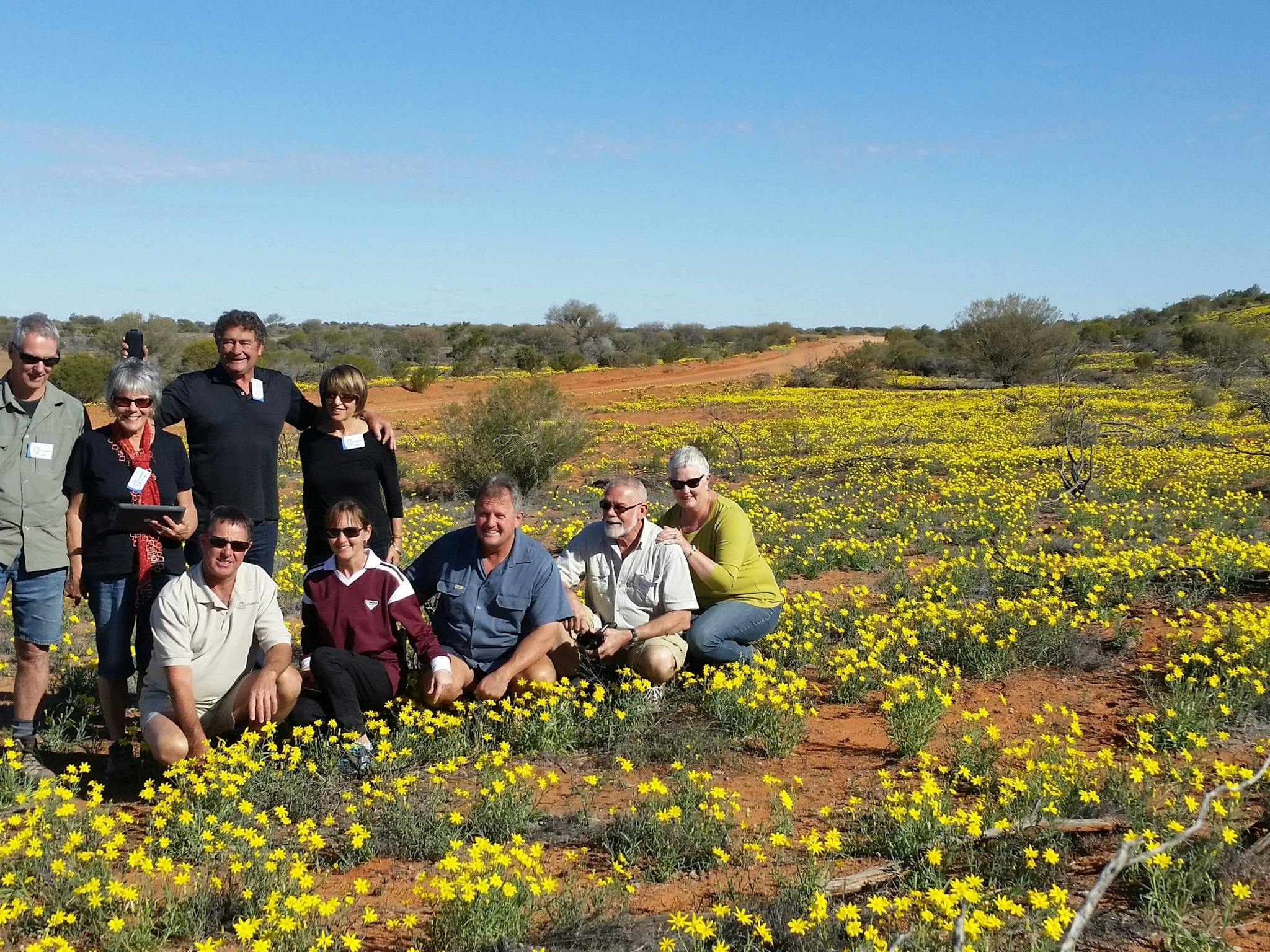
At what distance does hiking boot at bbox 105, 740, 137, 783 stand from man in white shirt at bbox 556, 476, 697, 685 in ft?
7.35

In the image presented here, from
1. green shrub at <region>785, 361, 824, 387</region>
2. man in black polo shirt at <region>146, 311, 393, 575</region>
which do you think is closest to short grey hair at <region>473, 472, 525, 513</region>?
man in black polo shirt at <region>146, 311, 393, 575</region>

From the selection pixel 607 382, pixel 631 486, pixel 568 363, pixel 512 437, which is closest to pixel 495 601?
pixel 631 486

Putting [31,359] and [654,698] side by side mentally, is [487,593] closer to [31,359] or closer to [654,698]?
[654,698]

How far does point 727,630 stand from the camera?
5.68m

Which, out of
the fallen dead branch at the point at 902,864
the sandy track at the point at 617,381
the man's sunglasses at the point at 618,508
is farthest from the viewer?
the sandy track at the point at 617,381

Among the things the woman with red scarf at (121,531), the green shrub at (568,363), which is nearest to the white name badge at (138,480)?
the woman with red scarf at (121,531)

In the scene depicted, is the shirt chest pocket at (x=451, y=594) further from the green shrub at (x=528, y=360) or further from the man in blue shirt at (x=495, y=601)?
the green shrub at (x=528, y=360)

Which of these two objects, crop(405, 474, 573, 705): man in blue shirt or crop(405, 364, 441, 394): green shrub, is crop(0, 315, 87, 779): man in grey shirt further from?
crop(405, 364, 441, 394): green shrub

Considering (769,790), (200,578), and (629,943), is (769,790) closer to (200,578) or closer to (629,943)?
(629,943)

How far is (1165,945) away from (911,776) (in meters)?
1.49

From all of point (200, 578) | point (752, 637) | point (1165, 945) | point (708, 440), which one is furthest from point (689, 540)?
point (708, 440)

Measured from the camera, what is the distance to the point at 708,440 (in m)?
19.2

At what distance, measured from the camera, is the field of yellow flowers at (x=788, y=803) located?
3.26 metres

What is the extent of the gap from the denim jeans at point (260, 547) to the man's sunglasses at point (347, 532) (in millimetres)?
543
